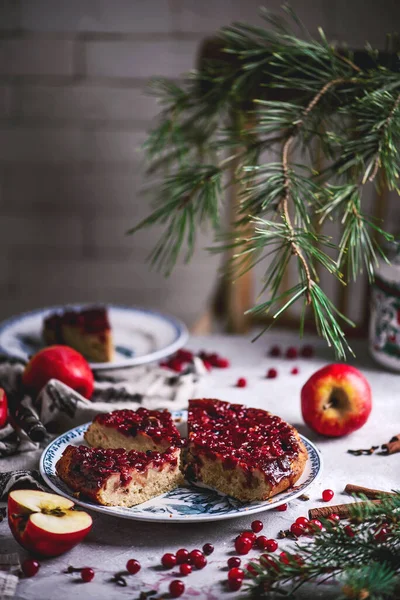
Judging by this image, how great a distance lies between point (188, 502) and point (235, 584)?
0.68 feet

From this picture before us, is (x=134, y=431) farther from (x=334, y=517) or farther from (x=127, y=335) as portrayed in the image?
(x=127, y=335)

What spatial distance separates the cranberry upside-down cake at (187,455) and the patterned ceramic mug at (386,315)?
0.53 metres

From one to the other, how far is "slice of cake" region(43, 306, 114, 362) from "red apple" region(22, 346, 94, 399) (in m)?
0.23

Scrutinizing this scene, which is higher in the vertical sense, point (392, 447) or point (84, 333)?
point (84, 333)

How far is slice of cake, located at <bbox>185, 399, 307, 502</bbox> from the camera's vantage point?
1100mm

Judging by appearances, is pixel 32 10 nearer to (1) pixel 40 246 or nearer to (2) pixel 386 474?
(1) pixel 40 246

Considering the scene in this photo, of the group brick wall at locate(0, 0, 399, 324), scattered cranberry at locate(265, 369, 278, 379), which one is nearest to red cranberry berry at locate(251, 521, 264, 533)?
scattered cranberry at locate(265, 369, 278, 379)

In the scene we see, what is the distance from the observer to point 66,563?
100 cm

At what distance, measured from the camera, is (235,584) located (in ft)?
3.09

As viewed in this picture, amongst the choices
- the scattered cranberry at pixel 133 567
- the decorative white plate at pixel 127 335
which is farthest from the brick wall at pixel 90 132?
the scattered cranberry at pixel 133 567

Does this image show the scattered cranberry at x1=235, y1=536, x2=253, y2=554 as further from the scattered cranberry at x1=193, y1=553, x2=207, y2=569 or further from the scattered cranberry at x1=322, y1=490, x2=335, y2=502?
the scattered cranberry at x1=322, y1=490, x2=335, y2=502

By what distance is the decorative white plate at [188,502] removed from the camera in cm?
104

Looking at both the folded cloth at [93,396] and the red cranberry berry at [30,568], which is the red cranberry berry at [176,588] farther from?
the folded cloth at [93,396]

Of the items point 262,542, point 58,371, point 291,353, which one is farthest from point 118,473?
point 291,353
